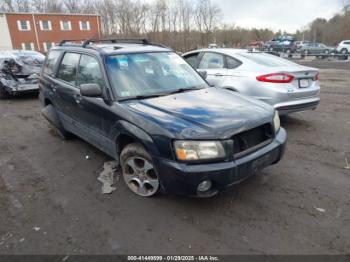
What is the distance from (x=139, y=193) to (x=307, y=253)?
189 cm

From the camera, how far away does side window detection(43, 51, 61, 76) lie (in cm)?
510

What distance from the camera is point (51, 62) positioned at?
527cm

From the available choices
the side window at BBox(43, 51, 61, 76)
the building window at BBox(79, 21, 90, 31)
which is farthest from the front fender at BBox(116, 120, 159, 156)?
the building window at BBox(79, 21, 90, 31)

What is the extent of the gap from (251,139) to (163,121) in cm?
101

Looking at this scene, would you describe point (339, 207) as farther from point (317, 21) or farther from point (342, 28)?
point (317, 21)

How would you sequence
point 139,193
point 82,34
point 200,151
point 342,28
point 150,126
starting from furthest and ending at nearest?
point 342,28
point 82,34
point 139,193
point 150,126
point 200,151

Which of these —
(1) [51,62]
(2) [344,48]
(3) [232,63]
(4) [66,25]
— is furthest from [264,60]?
(4) [66,25]

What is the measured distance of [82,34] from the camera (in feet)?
149

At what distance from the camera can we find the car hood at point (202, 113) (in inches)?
107

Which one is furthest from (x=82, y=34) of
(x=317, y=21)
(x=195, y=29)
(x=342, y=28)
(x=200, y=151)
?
(x=317, y=21)

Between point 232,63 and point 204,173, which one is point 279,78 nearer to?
point 232,63

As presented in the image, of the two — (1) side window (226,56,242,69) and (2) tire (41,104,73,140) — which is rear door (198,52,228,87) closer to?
(1) side window (226,56,242,69)

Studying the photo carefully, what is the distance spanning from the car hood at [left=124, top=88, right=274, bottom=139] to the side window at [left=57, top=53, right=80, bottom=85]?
63.9 inches

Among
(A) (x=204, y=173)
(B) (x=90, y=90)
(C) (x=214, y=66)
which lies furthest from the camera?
(C) (x=214, y=66)
